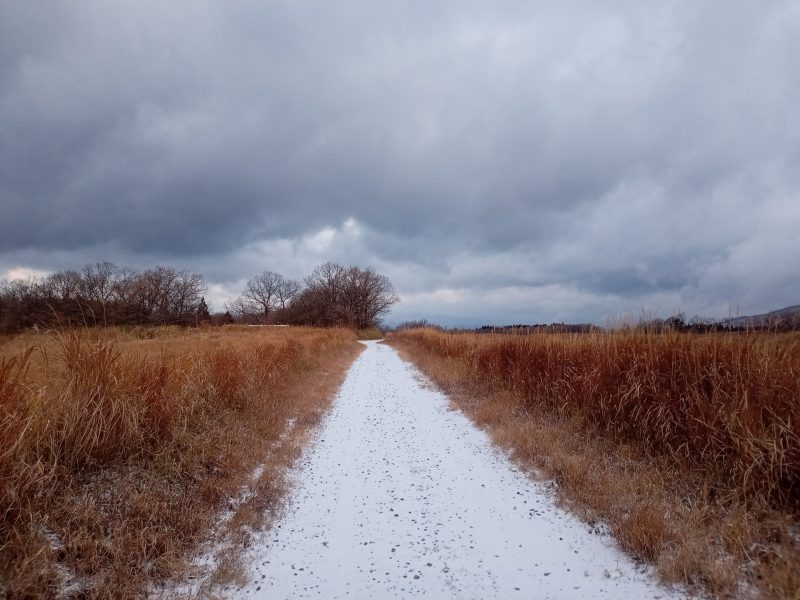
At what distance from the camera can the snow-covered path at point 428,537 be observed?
282 centimetres

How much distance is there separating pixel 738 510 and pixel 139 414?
5.63 m

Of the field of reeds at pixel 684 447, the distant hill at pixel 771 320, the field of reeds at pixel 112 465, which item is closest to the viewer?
the field of reeds at pixel 112 465

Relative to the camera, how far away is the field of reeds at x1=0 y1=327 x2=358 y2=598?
264cm

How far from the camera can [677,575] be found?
266 centimetres

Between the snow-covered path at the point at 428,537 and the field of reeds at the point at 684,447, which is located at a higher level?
the field of reeds at the point at 684,447

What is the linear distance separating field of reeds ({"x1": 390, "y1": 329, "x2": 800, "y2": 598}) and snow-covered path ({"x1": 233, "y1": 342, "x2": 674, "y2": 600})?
1.16 feet

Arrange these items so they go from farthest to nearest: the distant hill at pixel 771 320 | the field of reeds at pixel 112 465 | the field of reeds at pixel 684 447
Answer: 1. the distant hill at pixel 771 320
2. the field of reeds at pixel 684 447
3. the field of reeds at pixel 112 465

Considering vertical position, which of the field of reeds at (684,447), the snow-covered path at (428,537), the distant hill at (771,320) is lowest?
the snow-covered path at (428,537)

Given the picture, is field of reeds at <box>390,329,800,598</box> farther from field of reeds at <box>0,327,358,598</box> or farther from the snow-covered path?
field of reeds at <box>0,327,358,598</box>

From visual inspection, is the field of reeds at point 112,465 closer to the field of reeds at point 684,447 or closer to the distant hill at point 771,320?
the field of reeds at point 684,447

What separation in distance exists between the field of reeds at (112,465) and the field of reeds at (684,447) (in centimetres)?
333

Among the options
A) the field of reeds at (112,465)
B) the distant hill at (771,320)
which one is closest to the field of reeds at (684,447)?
the distant hill at (771,320)

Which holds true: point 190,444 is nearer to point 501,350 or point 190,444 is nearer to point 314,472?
point 314,472

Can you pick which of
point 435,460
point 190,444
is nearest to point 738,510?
point 435,460
